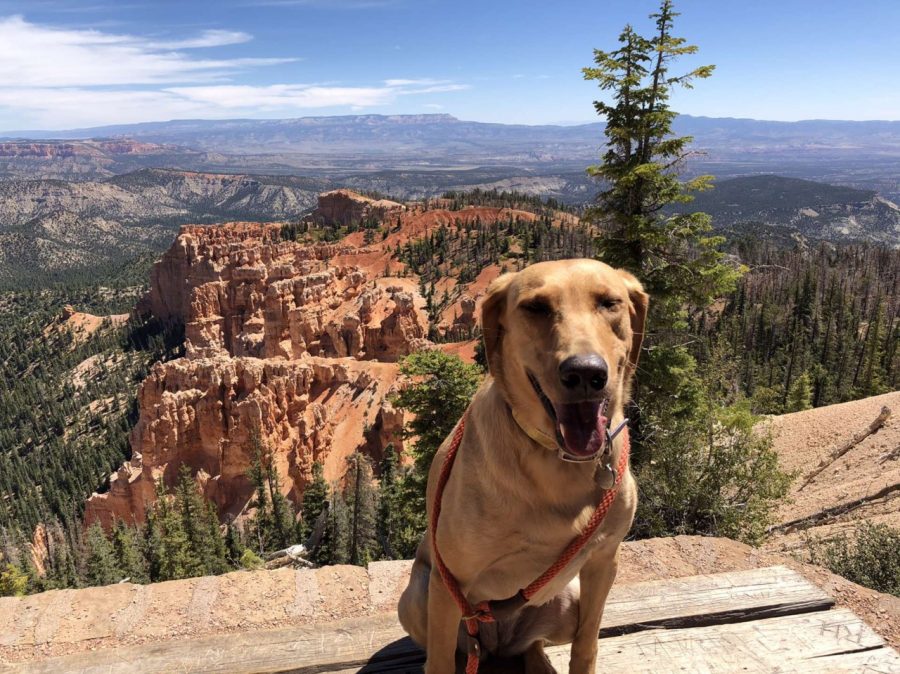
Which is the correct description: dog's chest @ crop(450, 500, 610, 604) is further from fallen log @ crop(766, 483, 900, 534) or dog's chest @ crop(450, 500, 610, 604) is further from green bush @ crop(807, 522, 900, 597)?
fallen log @ crop(766, 483, 900, 534)

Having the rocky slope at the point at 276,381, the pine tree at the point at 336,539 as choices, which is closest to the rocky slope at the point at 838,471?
the rocky slope at the point at 276,381

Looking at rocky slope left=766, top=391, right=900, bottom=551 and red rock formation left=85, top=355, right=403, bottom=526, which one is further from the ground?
rocky slope left=766, top=391, right=900, bottom=551

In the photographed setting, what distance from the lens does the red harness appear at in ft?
6.82

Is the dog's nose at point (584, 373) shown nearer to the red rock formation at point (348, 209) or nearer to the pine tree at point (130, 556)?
the pine tree at point (130, 556)

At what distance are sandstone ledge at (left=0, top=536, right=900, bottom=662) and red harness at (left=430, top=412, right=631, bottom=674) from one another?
1.07 m

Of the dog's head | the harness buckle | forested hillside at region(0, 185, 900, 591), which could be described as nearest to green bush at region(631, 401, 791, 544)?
forested hillside at region(0, 185, 900, 591)

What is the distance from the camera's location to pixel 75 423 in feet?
266

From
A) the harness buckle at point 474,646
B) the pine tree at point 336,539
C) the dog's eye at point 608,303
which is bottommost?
the pine tree at point 336,539

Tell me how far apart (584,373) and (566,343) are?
0.44 feet

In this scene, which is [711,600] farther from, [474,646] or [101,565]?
[101,565]

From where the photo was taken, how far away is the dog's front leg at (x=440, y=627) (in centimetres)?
229

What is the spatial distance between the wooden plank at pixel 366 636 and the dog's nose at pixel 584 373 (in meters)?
1.73

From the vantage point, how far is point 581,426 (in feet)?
5.72

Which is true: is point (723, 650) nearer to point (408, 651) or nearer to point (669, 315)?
point (408, 651)
